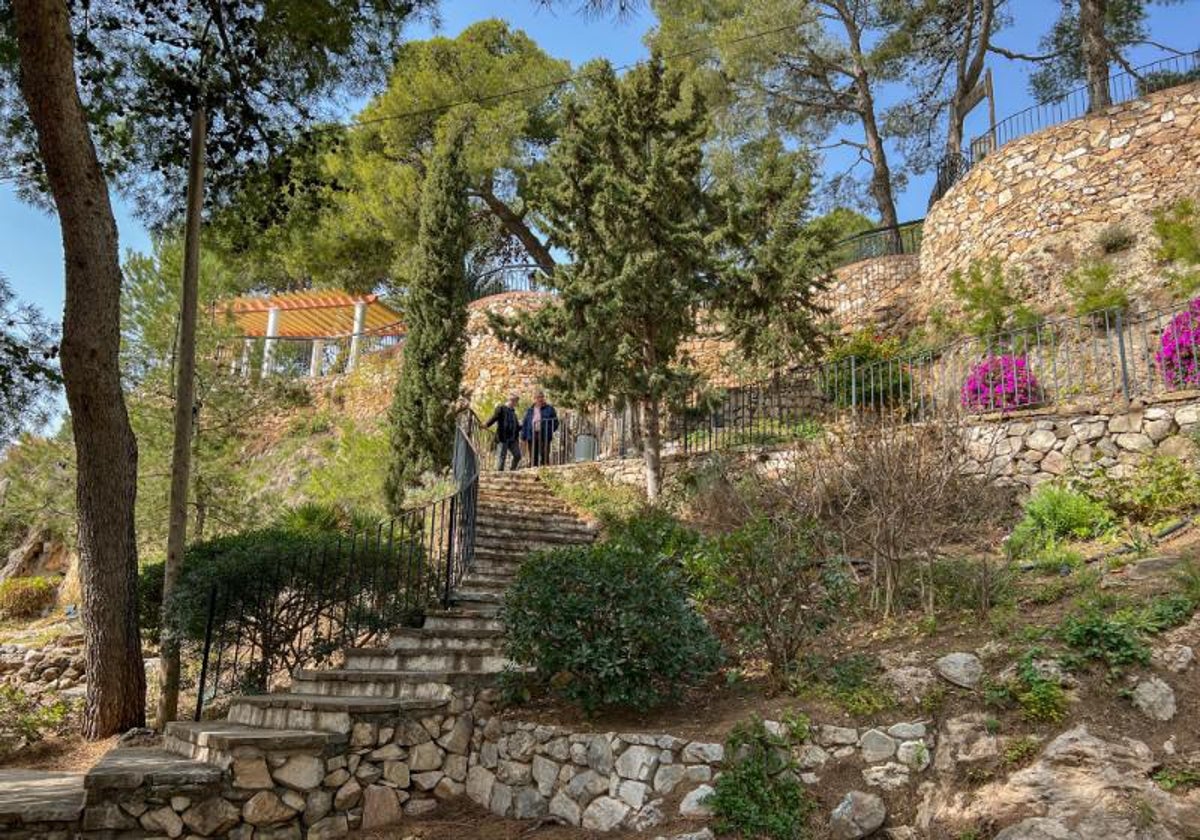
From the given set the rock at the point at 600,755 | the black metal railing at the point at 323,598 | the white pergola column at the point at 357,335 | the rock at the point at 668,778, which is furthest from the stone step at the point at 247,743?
the white pergola column at the point at 357,335

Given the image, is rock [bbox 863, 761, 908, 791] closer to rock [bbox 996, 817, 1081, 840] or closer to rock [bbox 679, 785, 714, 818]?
rock [bbox 996, 817, 1081, 840]

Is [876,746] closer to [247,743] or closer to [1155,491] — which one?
[247,743]

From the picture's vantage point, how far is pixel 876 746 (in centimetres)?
436

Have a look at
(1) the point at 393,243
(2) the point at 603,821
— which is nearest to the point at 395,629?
(2) the point at 603,821

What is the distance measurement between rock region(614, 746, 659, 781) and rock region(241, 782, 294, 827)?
6.68 ft

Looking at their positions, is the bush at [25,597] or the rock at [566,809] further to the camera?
the bush at [25,597]

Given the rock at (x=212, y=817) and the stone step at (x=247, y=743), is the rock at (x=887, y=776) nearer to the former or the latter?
the stone step at (x=247, y=743)

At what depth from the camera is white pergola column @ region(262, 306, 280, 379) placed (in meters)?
19.7

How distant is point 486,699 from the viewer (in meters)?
5.65

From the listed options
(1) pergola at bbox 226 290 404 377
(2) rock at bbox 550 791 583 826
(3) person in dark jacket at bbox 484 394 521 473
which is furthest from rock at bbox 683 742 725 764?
(1) pergola at bbox 226 290 404 377

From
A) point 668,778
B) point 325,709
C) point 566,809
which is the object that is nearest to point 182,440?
point 325,709

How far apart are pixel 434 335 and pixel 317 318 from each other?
12.0 m

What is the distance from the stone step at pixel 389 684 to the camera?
5656mm

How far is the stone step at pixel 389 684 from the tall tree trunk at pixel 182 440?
2325 mm
